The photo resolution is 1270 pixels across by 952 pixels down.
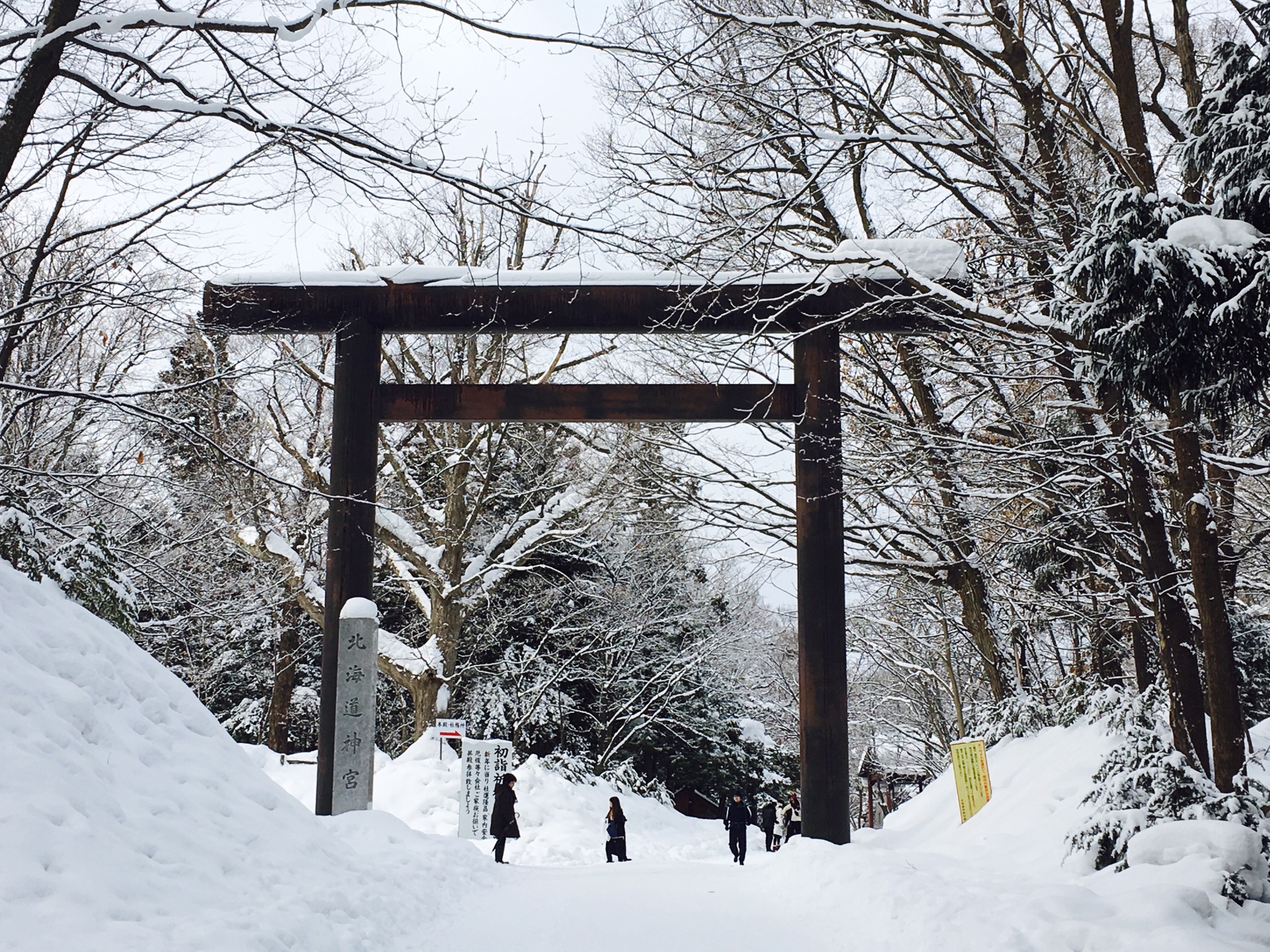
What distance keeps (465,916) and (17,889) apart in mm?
4278

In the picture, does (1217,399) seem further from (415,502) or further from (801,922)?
(415,502)

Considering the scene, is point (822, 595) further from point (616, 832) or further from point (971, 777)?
point (616, 832)

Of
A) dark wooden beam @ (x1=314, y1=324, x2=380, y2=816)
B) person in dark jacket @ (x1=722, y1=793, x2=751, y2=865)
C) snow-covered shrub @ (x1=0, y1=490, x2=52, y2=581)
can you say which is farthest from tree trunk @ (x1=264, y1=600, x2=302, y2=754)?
snow-covered shrub @ (x1=0, y1=490, x2=52, y2=581)

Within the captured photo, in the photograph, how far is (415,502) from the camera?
21.6 m

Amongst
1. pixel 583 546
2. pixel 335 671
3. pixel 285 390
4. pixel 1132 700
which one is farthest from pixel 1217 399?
pixel 583 546

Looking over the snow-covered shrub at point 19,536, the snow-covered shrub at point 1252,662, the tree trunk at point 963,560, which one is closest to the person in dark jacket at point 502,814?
the snow-covered shrub at point 19,536

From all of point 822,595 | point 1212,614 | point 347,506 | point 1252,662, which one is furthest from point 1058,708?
point 347,506

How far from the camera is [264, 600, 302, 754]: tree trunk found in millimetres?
25000

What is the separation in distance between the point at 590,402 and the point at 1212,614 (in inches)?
Result: 254

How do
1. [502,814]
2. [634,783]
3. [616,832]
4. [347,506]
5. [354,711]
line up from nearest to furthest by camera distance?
1. [354,711]
2. [347,506]
3. [502,814]
4. [616,832]
5. [634,783]

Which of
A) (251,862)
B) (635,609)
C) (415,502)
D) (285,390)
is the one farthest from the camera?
(635,609)

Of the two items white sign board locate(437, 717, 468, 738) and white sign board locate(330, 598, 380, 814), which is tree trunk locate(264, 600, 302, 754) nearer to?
white sign board locate(437, 717, 468, 738)

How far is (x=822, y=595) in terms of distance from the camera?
10.6 metres

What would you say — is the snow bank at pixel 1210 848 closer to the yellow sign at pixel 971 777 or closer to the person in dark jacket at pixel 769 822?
the yellow sign at pixel 971 777
